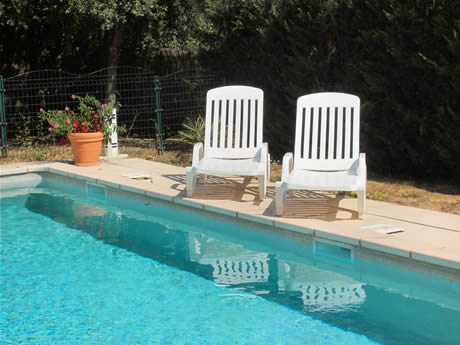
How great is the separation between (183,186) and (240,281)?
2.55 m

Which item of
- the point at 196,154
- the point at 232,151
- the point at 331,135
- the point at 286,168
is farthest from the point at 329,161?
the point at 196,154

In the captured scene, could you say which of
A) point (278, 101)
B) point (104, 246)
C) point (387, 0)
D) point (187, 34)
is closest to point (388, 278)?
point (104, 246)

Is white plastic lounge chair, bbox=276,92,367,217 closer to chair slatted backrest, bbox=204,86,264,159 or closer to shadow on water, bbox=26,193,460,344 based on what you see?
shadow on water, bbox=26,193,460,344

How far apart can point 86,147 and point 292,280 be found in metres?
4.73

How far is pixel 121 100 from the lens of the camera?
13.1 meters

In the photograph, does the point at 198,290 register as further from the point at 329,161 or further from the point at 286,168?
the point at 329,161

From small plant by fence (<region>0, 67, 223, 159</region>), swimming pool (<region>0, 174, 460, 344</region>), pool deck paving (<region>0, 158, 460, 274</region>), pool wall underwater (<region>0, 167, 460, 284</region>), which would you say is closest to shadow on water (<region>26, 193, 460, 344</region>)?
swimming pool (<region>0, 174, 460, 344</region>)

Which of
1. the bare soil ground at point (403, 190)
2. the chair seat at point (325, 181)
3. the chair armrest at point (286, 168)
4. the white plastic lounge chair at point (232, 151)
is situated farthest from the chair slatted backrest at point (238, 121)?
the chair seat at point (325, 181)

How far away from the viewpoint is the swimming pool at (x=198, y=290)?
416 cm

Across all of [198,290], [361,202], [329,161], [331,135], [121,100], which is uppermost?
[121,100]

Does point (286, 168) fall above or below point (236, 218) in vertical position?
above

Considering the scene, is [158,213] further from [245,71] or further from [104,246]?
[245,71]

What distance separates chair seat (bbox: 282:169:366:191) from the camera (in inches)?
221

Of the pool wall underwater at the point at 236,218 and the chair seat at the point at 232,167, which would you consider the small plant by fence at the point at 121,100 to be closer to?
the pool wall underwater at the point at 236,218
